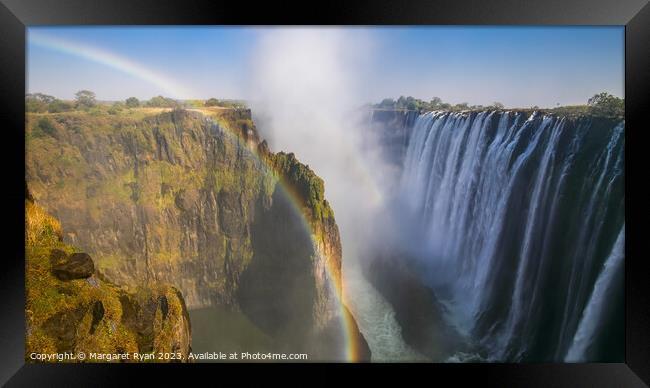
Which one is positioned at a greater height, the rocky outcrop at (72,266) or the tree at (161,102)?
the tree at (161,102)

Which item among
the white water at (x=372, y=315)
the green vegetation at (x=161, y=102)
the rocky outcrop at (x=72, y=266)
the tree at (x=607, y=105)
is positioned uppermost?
the green vegetation at (x=161, y=102)

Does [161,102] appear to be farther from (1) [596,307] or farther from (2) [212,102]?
(1) [596,307]

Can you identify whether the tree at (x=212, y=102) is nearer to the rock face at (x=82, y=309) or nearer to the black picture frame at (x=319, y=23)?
the black picture frame at (x=319, y=23)

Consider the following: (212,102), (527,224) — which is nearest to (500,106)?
(527,224)

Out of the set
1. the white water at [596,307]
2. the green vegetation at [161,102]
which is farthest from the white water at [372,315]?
the green vegetation at [161,102]

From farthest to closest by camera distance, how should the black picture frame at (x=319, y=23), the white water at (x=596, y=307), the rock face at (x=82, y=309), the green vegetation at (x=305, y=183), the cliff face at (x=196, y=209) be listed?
1. the green vegetation at (x=305, y=183)
2. the cliff face at (x=196, y=209)
3. the rock face at (x=82, y=309)
4. the white water at (x=596, y=307)
5. the black picture frame at (x=319, y=23)

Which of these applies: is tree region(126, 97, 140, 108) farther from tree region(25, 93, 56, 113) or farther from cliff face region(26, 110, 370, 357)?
tree region(25, 93, 56, 113)

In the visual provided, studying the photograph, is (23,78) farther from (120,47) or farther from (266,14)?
(266,14)

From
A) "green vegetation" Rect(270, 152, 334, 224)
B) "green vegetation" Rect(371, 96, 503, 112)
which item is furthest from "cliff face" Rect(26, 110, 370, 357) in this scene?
"green vegetation" Rect(371, 96, 503, 112)
